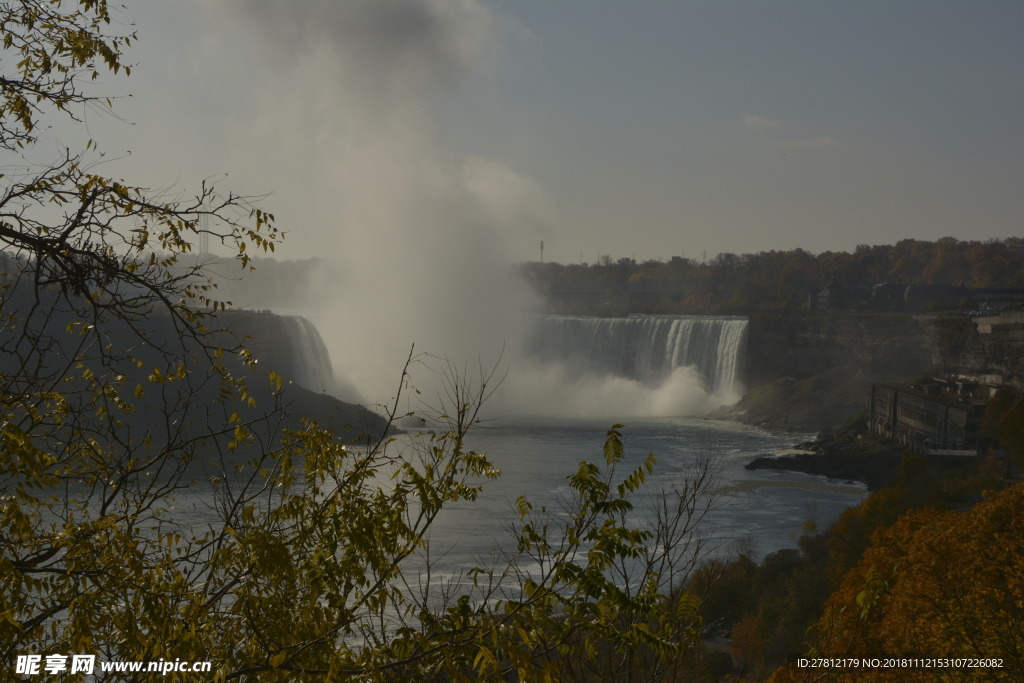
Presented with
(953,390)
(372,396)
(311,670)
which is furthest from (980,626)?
(372,396)

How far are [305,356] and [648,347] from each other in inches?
740

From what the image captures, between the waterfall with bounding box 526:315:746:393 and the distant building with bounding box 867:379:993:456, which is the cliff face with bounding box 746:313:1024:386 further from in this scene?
the distant building with bounding box 867:379:993:456

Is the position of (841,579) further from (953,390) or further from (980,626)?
(953,390)

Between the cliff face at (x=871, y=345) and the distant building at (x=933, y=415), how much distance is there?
3103mm

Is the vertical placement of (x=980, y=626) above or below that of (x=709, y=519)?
above

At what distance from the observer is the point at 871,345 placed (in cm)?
4972

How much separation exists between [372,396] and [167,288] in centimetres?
4769

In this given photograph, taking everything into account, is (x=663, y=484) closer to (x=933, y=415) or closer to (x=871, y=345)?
(x=933, y=415)

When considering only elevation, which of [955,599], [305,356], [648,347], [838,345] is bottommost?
[955,599]

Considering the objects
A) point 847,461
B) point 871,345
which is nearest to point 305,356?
point 847,461

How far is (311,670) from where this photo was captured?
2576 mm

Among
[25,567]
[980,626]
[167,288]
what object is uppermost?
[167,288]

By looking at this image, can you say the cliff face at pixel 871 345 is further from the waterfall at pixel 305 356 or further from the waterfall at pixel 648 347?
the waterfall at pixel 305 356

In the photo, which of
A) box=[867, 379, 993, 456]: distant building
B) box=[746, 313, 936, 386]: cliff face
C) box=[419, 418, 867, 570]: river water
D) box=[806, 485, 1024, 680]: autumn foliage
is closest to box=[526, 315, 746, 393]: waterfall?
box=[746, 313, 936, 386]: cliff face
